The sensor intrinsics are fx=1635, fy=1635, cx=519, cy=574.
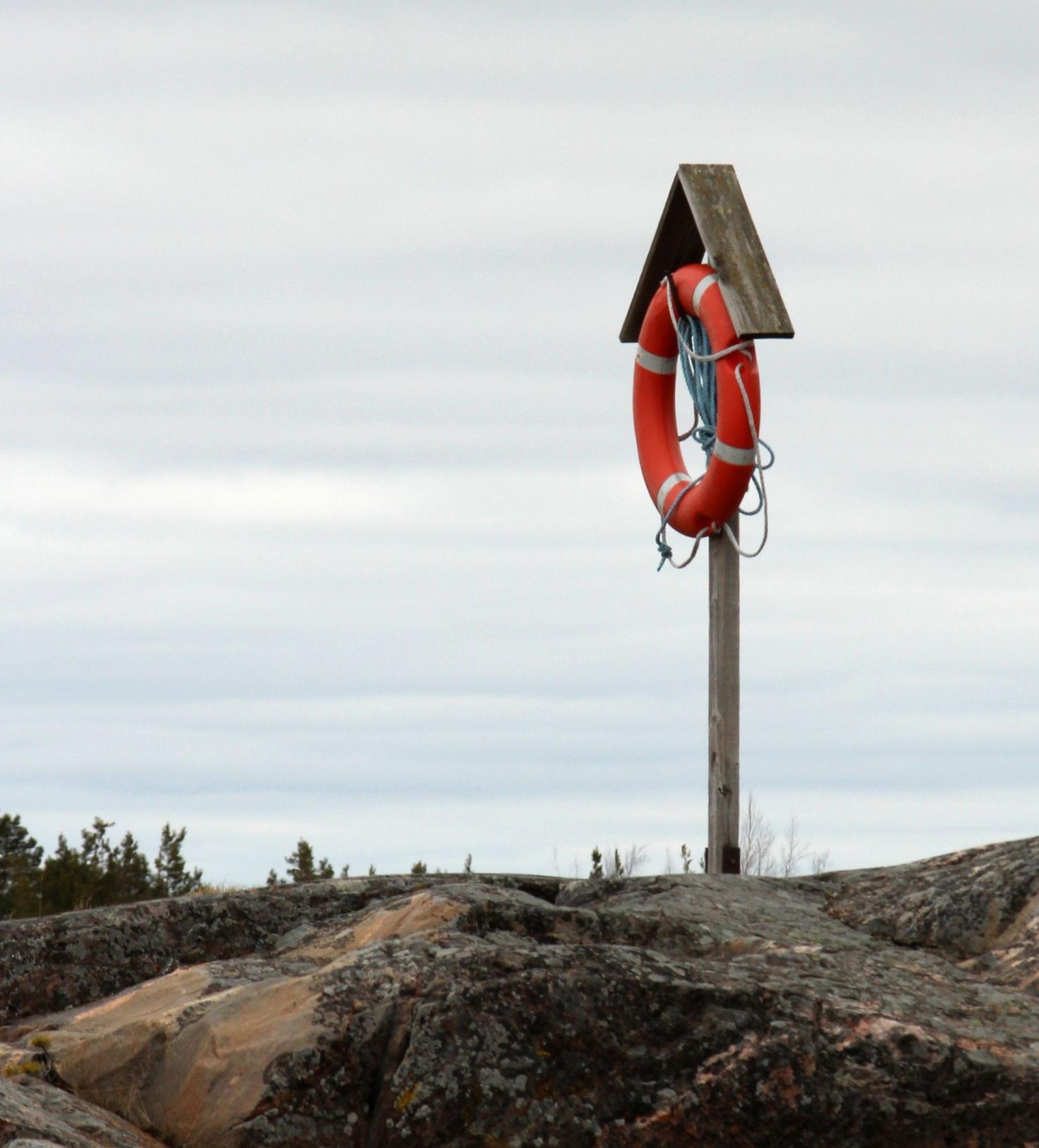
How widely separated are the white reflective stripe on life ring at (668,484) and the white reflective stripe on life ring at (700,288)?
798 mm

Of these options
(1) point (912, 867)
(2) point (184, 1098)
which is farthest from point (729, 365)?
(2) point (184, 1098)

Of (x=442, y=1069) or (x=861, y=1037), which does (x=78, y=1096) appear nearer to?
(x=442, y=1069)

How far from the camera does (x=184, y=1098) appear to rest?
4.60 meters

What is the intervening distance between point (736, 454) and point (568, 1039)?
3.23 meters

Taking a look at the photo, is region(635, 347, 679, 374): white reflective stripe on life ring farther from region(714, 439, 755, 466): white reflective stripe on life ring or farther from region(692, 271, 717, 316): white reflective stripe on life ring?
region(714, 439, 755, 466): white reflective stripe on life ring

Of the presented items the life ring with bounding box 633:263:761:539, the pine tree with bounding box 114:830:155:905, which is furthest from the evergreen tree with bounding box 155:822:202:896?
the life ring with bounding box 633:263:761:539

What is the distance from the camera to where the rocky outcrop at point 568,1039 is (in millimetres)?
4438

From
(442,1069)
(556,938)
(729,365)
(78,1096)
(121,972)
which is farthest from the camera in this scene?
(729,365)

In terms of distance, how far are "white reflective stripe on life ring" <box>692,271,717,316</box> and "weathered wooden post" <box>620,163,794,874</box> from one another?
0.19 feet

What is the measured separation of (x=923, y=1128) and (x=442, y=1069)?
1.35 m

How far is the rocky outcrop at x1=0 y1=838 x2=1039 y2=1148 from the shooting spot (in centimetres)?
444

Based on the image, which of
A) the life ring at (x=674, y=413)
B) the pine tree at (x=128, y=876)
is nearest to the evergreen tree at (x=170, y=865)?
the pine tree at (x=128, y=876)

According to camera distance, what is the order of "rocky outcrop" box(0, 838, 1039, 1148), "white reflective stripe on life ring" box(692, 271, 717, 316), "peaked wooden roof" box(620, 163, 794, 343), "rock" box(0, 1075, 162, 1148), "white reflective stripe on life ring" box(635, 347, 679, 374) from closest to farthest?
"rock" box(0, 1075, 162, 1148) < "rocky outcrop" box(0, 838, 1039, 1148) < "peaked wooden roof" box(620, 163, 794, 343) < "white reflective stripe on life ring" box(692, 271, 717, 316) < "white reflective stripe on life ring" box(635, 347, 679, 374)

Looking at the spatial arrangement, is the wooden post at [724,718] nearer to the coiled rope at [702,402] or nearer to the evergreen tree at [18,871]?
the coiled rope at [702,402]
